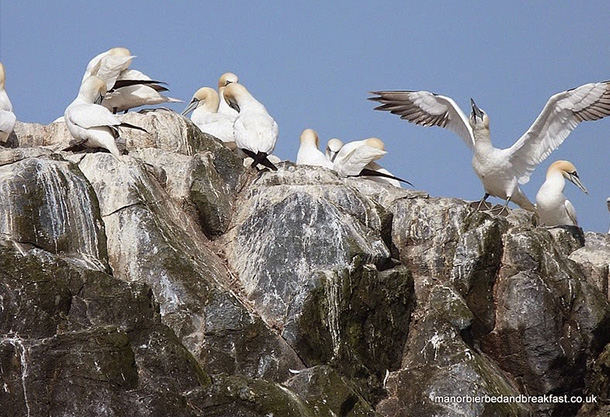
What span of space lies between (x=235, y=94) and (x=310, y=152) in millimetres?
1837

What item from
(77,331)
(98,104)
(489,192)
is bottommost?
(77,331)

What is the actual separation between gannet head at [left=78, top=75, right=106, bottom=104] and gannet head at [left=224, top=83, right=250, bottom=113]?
7.09 feet

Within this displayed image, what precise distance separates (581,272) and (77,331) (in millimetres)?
6305

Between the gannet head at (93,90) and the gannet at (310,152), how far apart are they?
3.75 meters

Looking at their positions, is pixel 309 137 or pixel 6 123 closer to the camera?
pixel 6 123

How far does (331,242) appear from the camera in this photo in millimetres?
13367

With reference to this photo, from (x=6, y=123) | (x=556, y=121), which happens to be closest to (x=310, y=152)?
(x=556, y=121)

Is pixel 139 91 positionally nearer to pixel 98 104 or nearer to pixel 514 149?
pixel 98 104

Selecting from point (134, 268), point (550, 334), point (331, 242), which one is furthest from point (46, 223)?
point (550, 334)

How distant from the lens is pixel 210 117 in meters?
18.3

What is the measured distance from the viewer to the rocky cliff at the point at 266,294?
10586 millimetres

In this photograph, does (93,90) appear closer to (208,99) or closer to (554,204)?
(208,99)

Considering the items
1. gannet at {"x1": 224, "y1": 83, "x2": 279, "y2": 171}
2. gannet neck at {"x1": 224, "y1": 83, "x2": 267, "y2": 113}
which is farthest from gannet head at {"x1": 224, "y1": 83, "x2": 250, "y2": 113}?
gannet at {"x1": 224, "y1": 83, "x2": 279, "y2": 171}

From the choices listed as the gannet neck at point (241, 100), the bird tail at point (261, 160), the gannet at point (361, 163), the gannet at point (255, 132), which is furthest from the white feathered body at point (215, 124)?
the bird tail at point (261, 160)
